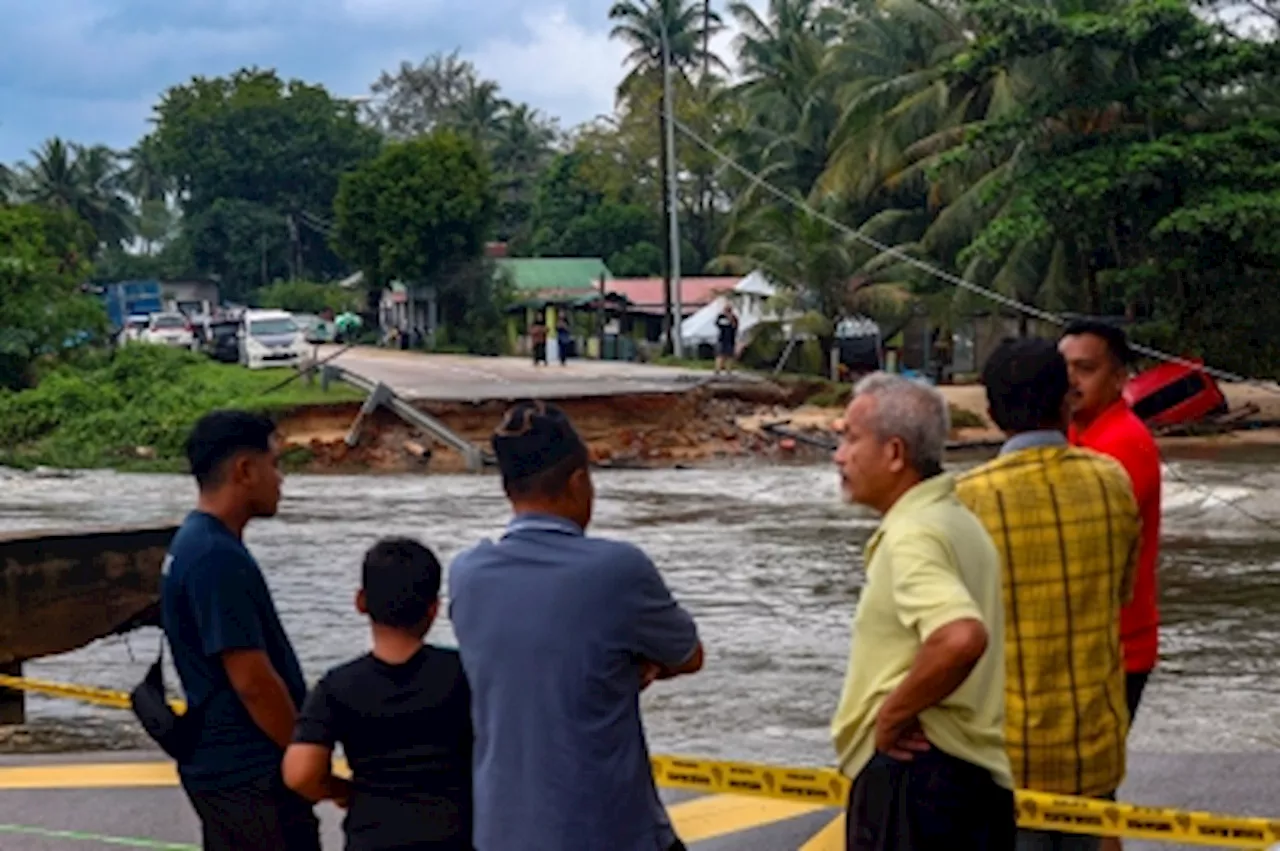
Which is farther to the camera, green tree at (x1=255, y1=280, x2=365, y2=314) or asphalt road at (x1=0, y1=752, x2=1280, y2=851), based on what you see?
green tree at (x1=255, y1=280, x2=365, y2=314)

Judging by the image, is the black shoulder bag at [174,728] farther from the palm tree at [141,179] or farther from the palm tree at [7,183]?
the palm tree at [141,179]

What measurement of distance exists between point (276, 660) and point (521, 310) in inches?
2333

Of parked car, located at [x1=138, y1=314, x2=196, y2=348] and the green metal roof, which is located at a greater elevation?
the green metal roof

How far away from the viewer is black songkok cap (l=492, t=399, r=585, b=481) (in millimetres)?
3740

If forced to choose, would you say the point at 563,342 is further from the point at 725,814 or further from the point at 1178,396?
the point at 725,814

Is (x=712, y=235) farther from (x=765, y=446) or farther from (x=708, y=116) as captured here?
(x=765, y=446)

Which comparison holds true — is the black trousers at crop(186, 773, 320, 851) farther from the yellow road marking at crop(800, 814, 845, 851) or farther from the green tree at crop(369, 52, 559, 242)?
the green tree at crop(369, 52, 559, 242)

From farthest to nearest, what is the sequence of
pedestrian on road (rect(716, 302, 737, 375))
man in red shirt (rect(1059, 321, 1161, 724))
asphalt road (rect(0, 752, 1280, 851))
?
pedestrian on road (rect(716, 302, 737, 375))
asphalt road (rect(0, 752, 1280, 851))
man in red shirt (rect(1059, 321, 1161, 724))

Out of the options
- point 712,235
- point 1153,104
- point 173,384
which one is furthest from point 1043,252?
point 712,235

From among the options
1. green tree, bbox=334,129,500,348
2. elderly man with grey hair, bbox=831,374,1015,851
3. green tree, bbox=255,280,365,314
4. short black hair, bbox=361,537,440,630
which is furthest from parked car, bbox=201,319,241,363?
elderly man with grey hair, bbox=831,374,1015,851

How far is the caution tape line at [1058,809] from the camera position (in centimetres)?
454

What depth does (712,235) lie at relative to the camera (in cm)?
7150

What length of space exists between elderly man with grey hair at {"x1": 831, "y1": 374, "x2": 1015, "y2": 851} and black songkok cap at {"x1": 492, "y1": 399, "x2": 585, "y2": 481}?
23.3 inches

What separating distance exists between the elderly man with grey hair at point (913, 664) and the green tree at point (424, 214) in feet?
165
